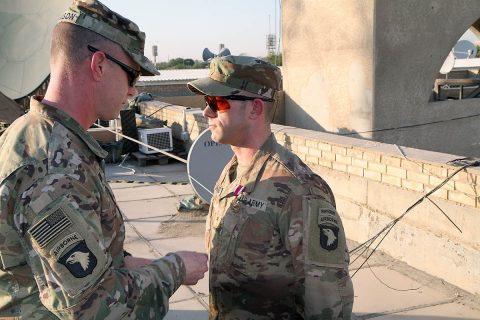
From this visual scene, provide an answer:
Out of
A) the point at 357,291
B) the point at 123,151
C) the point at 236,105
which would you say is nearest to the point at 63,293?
the point at 236,105

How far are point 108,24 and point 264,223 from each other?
109 centimetres

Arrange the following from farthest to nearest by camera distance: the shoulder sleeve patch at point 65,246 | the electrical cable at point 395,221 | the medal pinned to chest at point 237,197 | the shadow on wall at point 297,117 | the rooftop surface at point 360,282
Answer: the shadow on wall at point 297,117 → the electrical cable at point 395,221 → the rooftop surface at point 360,282 → the medal pinned to chest at point 237,197 → the shoulder sleeve patch at point 65,246

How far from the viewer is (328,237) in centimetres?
223

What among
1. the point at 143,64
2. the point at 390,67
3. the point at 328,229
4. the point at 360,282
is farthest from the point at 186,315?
the point at 390,67

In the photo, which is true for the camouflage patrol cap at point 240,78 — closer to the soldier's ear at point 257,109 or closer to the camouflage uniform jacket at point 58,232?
the soldier's ear at point 257,109

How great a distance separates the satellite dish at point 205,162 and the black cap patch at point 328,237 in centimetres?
493

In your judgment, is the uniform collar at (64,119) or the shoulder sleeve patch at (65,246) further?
the uniform collar at (64,119)

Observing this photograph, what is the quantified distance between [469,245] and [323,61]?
7.83 meters

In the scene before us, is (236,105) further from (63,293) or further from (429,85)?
(429,85)

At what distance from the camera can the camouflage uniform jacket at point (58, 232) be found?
5.34 feet

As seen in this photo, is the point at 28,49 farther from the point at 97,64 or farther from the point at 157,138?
the point at 97,64

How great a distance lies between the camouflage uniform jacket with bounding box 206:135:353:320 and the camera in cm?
222

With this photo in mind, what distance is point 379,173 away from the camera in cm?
585

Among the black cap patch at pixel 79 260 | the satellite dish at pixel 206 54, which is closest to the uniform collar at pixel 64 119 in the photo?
the black cap patch at pixel 79 260
